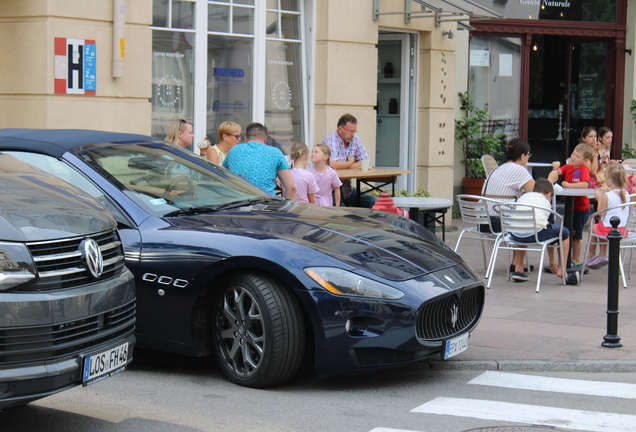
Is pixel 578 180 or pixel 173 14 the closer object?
pixel 578 180

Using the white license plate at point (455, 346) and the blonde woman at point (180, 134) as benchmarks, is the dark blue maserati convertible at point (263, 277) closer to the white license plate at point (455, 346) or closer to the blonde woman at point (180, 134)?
the white license plate at point (455, 346)

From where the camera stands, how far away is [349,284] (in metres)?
5.29

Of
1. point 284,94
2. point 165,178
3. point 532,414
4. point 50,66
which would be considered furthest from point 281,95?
point 532,414

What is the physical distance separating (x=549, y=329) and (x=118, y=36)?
21.3ft

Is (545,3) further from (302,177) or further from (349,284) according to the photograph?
(349,284)

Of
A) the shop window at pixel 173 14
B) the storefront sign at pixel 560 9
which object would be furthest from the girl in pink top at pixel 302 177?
the storefront sign at pixel 560 9

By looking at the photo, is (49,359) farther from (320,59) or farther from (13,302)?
(320,59)

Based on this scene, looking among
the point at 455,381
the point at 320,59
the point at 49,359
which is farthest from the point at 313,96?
the point at 49,359

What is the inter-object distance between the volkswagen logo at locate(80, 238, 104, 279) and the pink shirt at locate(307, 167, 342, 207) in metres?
5.46

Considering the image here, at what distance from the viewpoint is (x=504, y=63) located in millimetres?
16422

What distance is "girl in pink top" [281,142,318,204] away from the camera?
30.3ft

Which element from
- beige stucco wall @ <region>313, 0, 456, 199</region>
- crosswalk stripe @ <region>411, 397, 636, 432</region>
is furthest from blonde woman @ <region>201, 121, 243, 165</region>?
crosswalk stripe @ <region>411, 397, 636, 432</region>

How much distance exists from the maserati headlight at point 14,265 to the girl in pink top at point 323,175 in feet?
19.5

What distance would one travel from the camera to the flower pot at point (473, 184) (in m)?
15.4
